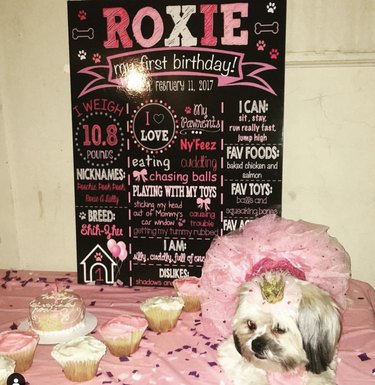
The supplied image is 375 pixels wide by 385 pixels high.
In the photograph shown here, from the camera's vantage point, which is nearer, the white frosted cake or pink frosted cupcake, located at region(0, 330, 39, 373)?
pink frosted cupcake, located at region(0, 330, 39, 373)

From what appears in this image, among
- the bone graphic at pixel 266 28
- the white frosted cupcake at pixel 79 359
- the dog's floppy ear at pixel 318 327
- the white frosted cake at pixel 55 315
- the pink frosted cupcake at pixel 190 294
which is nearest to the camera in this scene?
the dog's floppy ear at pixel 318 327

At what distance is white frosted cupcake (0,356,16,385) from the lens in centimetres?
191

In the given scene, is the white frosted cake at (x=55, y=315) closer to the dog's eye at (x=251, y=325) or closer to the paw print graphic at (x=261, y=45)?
the dog's eye at (x=251, y=325)

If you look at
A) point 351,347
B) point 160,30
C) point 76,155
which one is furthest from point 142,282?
point 160,30

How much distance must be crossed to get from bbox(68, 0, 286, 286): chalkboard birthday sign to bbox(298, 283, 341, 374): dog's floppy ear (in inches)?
50.6

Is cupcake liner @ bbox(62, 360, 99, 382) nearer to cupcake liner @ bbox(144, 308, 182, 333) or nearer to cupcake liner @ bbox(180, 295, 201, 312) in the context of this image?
cupcake liner @ bbox(144, 308, 182, 333)

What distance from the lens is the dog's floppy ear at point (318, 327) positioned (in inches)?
74.5

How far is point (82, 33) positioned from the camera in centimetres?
315

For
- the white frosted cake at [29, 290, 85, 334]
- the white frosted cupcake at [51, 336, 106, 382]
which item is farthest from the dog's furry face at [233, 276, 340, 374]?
the white frosted cake at [29, 290, 85, 334]

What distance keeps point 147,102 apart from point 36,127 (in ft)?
2.93

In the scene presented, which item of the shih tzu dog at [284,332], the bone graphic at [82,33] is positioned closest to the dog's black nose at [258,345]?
the shih tzu dog at [284,332]

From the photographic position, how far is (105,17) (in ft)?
10.2

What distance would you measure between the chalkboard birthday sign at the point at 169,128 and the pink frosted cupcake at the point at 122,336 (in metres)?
0.98

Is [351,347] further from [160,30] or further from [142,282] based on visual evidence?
[160,30]
